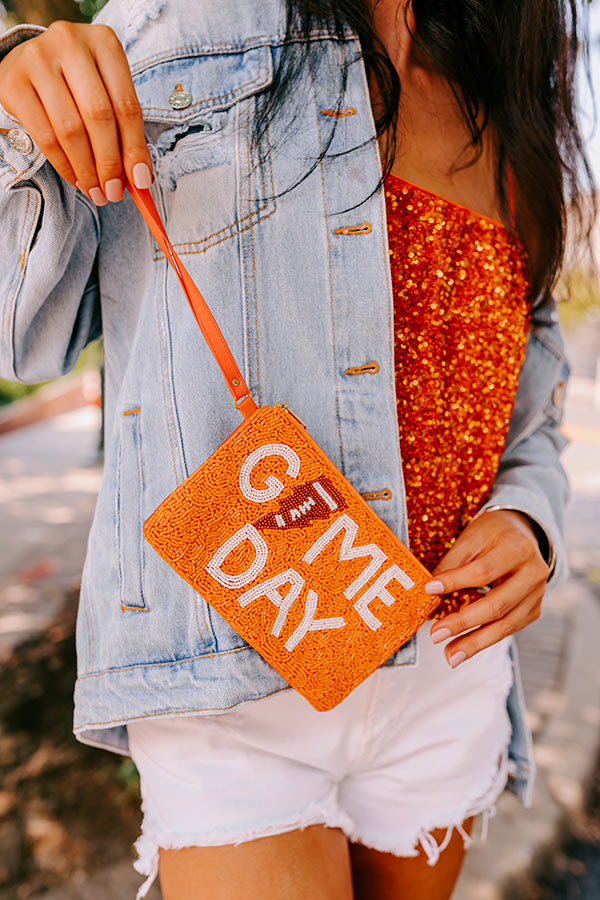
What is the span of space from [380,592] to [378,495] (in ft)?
0.46

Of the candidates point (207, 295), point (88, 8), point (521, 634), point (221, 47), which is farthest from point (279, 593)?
point (521, 634)

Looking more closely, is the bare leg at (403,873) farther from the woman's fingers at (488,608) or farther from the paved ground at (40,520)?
the paved ground at (40,520)

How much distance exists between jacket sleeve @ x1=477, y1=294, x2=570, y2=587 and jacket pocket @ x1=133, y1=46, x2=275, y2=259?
64 cm

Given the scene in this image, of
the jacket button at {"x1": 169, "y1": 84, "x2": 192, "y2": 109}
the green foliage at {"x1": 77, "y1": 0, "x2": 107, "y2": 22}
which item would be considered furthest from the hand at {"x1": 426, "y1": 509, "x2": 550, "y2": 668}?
the green foliage at {"x1": 77, "y1": 0, "x2": 107, "y2": 22}

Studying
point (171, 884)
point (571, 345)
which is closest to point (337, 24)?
point (171, 884)

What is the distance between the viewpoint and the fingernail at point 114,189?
748 millimetres

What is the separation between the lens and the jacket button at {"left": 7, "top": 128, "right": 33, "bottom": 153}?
2.64 feet

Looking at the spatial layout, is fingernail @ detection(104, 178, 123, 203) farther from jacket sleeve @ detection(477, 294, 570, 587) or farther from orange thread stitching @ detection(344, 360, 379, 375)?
jacket sleeve @ detection(477, 294, 570, 587)

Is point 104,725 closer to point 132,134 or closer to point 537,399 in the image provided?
point 132,134

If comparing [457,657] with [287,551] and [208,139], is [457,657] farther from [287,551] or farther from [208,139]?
[208,139]

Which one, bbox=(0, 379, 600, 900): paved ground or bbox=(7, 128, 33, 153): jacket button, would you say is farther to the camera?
bbox=(0, 379, 600, 900): paved ground

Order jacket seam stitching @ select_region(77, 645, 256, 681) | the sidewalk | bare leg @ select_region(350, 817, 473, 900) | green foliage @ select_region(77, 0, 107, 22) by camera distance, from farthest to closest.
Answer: the sidewalk
green foliage @ select_region(77, 0, 107, 22)
bare leg @ select_region(350, 817, 473, 900)
jacket seam stitching @ select_region(77, 645, 256, 681)

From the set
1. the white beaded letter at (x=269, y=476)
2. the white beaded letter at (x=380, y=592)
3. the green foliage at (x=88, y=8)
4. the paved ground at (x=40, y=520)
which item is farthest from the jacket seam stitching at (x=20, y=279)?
the paved ground at (x=40, y=520)

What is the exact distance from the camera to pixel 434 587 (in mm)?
941
